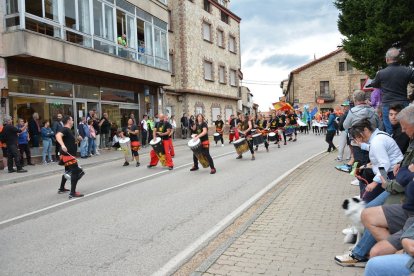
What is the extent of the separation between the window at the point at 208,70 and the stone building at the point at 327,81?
65.1 feet

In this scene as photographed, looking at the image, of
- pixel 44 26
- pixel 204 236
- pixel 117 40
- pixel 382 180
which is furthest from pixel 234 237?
pixel 117 40

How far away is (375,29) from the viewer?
12.8 metres

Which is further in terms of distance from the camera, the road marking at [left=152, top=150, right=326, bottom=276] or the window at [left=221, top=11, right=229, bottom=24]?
the window at [left=221, top=11, right=229, bottom=24]

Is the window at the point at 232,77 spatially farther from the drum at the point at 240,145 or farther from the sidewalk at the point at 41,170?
the drum at the point at 240,145

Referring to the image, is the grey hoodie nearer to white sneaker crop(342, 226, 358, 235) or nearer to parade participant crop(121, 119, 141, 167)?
white sneaker crop(342, 226, 358, 235)

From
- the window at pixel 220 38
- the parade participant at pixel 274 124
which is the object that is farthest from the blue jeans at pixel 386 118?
the window at pixel 220 38

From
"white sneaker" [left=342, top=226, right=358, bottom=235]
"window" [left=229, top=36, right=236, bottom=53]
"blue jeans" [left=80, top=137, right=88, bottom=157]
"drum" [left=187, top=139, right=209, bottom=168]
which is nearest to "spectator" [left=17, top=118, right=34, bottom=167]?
"blue jeans" [left=80, top=137, right=88, bottom=157]

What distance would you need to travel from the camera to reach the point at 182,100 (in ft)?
101

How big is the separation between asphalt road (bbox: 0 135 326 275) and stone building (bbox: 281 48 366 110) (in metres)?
42.8

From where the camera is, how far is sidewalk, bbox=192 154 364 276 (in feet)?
14.1

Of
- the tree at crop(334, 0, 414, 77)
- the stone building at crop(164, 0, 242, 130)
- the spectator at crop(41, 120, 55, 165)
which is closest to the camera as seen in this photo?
the tree at crop(334, 0, 414, 77)

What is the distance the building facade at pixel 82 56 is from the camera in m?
15.2

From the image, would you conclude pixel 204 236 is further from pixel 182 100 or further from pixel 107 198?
pixel 182 100

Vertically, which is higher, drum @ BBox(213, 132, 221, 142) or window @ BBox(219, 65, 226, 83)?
window @ BBox(219, 65, 226, 83)
